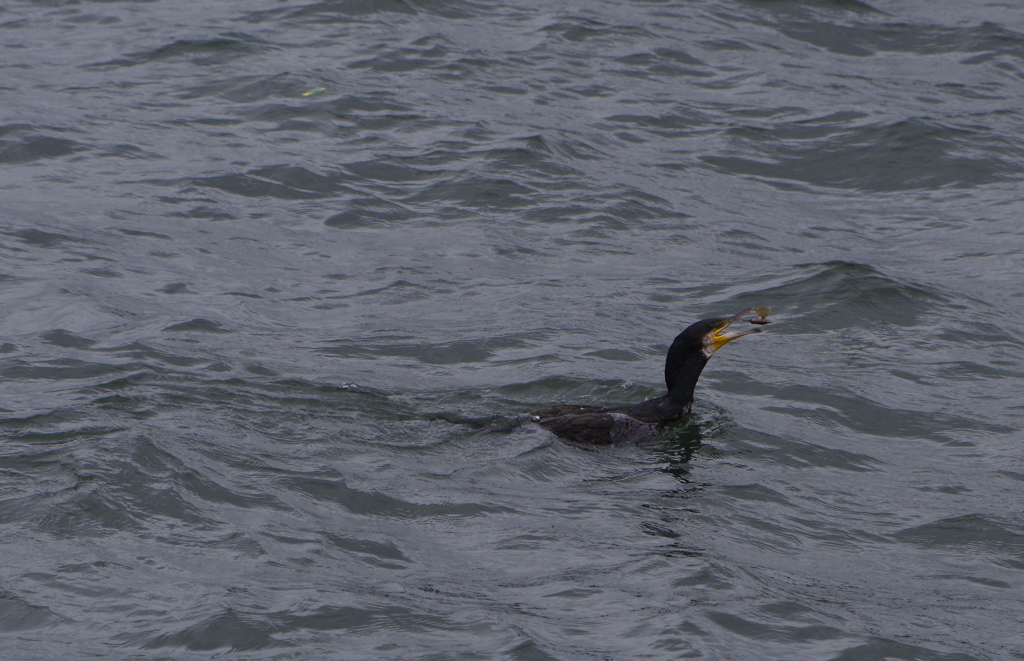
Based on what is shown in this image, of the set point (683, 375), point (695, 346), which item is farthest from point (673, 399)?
point (695, 346)

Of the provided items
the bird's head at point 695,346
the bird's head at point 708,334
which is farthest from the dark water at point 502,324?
the bird's head at point 708,334

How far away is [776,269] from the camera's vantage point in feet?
38.6

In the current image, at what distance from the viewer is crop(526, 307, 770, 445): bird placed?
8.55 metres

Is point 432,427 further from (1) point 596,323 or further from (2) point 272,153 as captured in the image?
(2) point 272,153

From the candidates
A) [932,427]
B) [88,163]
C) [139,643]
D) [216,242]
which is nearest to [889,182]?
[932,427]

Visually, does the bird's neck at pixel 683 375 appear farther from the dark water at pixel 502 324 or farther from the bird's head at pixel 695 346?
the dark water at pixel 502 324

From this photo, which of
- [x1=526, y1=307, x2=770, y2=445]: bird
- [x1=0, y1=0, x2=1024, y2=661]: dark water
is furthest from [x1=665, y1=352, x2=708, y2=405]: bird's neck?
[x1=0, y1=0, x2=1024, y2=661]: dark water

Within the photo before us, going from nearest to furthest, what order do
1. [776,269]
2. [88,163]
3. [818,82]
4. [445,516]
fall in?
1. [445,516]
2. [776,269]
3. [88,163]
4. [818,82]

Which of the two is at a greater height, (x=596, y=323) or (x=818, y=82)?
(x=818, y=82)

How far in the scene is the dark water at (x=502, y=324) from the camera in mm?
6273

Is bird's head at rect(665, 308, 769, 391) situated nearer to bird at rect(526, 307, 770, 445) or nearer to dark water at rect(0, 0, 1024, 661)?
bird at rect(526, 307, 770, 445)

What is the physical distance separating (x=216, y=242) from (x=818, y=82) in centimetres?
840

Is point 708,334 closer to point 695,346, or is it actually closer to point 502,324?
point 695,346

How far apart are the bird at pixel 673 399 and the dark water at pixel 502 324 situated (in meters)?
0.18
